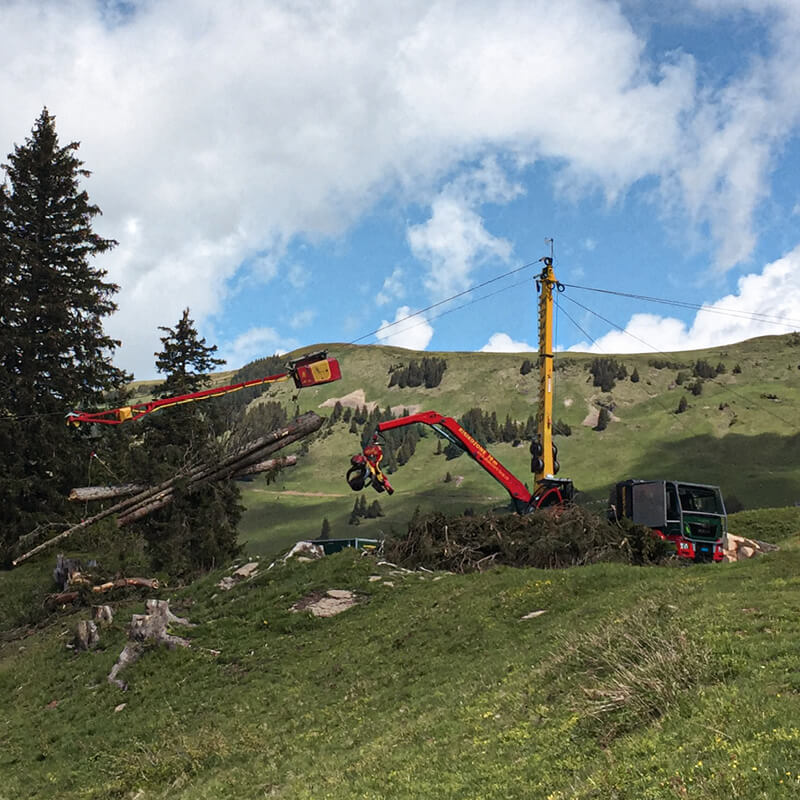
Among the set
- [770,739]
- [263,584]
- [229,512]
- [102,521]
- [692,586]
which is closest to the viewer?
[770,739]

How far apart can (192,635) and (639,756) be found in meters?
15.3

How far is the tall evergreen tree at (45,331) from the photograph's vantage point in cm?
3192

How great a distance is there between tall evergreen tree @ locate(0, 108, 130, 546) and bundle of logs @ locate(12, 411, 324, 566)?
3.27 m

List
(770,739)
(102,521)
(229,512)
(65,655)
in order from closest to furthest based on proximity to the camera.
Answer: (770,739)
(65,655)
(102,521)
(229,512)

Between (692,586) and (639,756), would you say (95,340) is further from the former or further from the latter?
(639,756)

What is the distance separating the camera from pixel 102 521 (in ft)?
98.2

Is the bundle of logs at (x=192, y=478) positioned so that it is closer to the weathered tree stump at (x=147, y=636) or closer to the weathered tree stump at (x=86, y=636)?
the weathered tree stump at (x=86, y=636)

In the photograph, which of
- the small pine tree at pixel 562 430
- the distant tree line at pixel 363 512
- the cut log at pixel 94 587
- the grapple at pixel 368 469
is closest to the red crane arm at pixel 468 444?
the grapple at pixel 368 469

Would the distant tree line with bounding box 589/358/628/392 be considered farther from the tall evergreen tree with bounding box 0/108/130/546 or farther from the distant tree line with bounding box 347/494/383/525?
the tall evergreen tree with bounding box 0/108/130/546

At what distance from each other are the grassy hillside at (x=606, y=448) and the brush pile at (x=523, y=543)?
58.3m

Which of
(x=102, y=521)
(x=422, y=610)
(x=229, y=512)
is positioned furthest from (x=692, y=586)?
(x=229, y=512)

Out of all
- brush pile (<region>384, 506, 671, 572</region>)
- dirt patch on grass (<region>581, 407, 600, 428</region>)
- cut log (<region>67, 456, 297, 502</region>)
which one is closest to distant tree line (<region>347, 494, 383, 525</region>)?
dirt patch on grass (<region>581, 407, 600, 428</region>)

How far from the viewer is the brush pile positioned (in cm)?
2588

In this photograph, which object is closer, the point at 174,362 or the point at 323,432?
the point at 174,362
